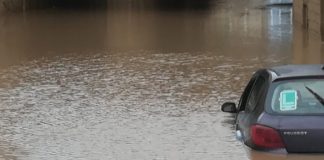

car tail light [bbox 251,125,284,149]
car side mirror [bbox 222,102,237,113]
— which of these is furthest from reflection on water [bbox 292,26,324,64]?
car tail light [bbox 251,125,284,149]

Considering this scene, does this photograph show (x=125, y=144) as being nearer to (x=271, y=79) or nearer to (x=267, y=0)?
(x=271, y=79)

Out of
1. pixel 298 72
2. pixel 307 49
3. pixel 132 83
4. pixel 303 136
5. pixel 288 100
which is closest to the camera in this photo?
pixel 303 136

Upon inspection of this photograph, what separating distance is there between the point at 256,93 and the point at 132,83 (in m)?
10.3

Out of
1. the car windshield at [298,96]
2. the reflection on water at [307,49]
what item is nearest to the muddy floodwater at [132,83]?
the reflection on water at [307,49]

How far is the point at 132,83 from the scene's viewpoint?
17.7 meters

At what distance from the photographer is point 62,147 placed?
11.1m

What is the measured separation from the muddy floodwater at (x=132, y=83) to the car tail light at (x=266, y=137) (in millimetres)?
103

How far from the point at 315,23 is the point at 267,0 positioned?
29.6 metres

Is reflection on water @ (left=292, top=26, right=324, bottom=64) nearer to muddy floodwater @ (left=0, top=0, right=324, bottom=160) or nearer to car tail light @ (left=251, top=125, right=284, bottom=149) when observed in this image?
muddy floodwater @ (left=0, top=0, right=324, bottom=160)

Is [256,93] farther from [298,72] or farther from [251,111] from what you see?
[298,72]

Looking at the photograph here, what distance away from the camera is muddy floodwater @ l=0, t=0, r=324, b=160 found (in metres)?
11.1

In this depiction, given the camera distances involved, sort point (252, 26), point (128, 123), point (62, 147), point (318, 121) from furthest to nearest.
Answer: point (252, 26)
point (128, 123)
point (62, 147)
point (318, 121)

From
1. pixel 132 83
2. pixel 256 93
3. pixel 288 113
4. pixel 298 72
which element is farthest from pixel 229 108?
pixel 132 83

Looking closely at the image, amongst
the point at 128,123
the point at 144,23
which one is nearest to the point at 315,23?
the point at 144,23
